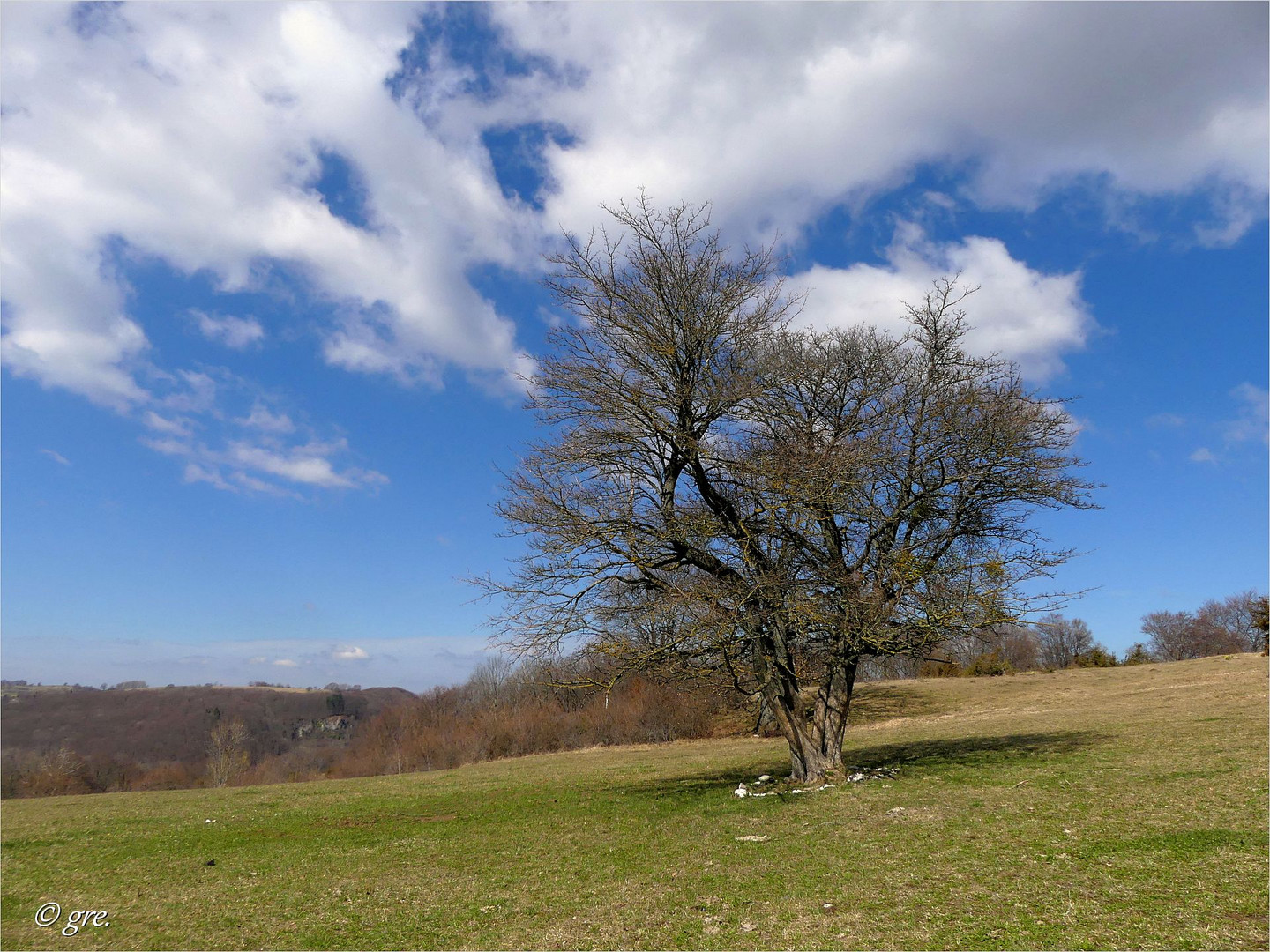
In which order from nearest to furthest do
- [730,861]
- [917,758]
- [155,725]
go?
[730,861]
[917,758]
[155,725]

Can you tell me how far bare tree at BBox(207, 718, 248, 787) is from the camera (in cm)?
4941

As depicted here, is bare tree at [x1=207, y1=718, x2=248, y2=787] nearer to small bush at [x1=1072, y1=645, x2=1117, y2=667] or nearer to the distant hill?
the distant hill

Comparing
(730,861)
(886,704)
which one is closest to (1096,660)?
(886,704)

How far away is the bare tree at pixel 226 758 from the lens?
49406mm

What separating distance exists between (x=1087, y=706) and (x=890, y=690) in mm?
13575

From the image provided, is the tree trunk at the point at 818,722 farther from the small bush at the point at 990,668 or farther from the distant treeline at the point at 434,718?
the small bush at the point at 990,668

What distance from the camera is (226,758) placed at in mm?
50625

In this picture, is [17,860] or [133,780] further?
[133,780]

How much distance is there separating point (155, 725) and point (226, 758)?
243 ft

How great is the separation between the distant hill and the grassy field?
57.8 meters

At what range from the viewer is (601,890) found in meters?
8.55

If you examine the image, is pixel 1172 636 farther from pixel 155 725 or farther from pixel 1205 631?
pixel 155 725

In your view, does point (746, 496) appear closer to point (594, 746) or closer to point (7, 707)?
point (594, 746)

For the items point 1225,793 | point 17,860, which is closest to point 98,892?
point 17,860
